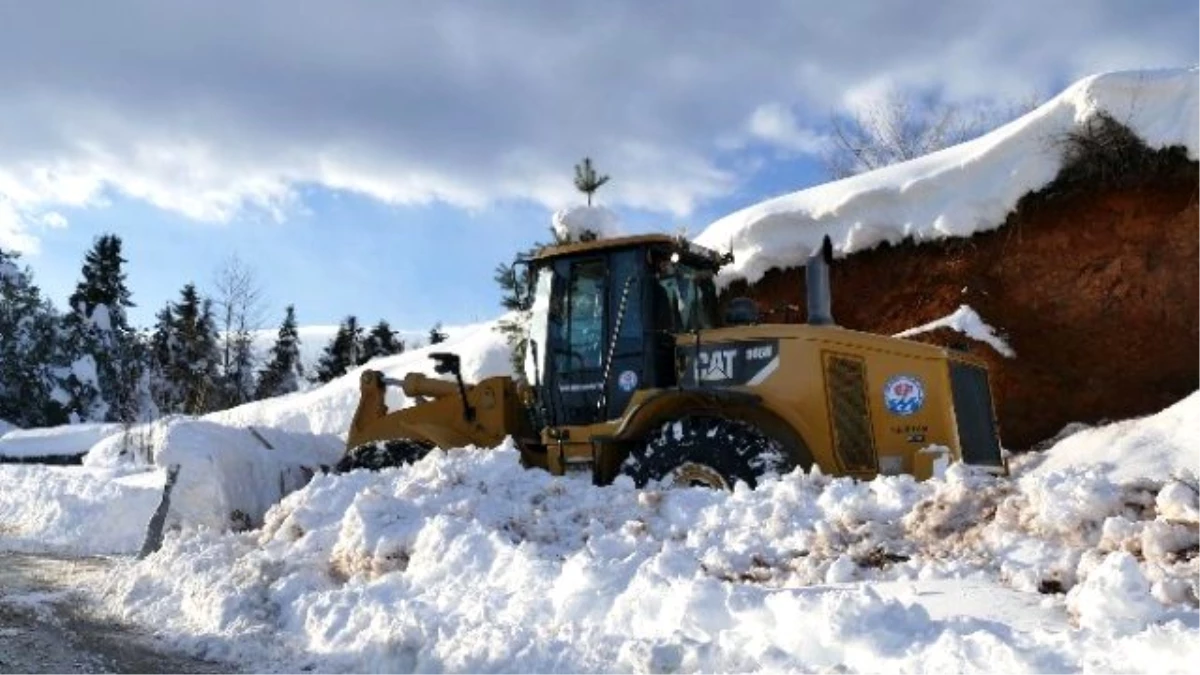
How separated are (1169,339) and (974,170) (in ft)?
12.5

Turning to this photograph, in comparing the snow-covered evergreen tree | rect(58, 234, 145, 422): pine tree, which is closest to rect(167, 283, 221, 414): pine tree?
the snow-covered evergreen tree

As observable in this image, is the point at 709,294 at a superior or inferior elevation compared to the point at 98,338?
inferior

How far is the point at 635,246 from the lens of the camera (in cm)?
928

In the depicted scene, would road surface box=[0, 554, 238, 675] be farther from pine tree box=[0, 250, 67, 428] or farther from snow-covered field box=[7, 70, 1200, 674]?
pine tree box=[0, 250, 67, 428]

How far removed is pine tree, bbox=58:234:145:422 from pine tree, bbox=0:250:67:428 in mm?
724

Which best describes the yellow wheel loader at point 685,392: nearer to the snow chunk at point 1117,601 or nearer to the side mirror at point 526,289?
the side mirror at point 526,289

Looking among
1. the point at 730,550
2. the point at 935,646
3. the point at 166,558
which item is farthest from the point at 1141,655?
the point at 166,558

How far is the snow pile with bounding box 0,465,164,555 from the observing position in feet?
40.6

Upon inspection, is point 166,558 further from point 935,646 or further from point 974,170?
point 974,170

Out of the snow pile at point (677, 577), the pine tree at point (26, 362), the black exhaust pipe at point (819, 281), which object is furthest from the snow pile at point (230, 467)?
the pine tree at point (26, 362)

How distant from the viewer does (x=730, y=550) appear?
5.73 m

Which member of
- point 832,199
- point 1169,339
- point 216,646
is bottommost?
point 216,646

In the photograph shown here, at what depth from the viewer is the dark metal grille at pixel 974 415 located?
28.6ft

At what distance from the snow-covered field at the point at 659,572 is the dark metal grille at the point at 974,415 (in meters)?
1.62
